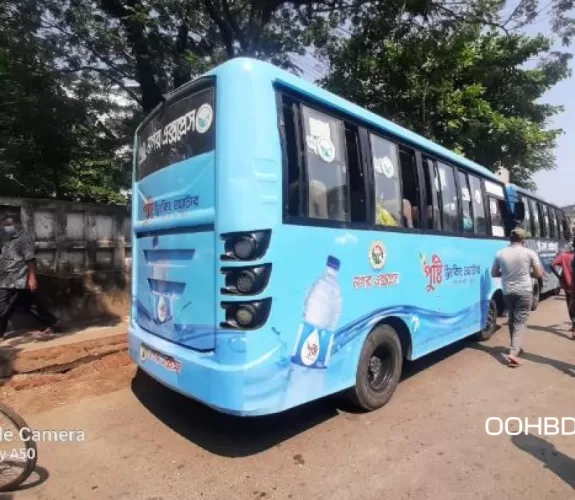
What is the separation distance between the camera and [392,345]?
425cm

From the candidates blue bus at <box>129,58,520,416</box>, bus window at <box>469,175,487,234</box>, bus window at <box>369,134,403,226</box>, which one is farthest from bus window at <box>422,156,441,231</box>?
bus window at <box>469,175,487,234</box>

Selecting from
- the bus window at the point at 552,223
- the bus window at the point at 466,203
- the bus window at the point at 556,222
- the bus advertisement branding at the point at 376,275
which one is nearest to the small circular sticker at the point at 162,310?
the bus advertisement branding at the point at 376,275

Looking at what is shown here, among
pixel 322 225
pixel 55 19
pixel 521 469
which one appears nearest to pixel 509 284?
pixel 521 469

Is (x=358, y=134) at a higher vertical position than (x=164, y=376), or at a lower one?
higher

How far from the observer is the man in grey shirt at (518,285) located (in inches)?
222

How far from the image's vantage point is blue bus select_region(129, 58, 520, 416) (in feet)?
9.70

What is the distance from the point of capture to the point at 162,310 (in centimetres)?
371

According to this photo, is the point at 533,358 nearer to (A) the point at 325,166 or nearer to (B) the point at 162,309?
(A) the point at 325,166

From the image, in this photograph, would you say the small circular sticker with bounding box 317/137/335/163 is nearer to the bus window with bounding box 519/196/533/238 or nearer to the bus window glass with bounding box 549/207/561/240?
the bus window with bounding box 519/196/533/238

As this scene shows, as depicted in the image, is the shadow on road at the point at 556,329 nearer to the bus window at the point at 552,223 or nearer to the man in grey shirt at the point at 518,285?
the man in grey shirt at the point at 518,285

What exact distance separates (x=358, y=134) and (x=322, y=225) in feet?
3.16

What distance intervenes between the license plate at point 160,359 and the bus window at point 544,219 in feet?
32.7

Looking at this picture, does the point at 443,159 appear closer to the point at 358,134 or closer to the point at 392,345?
the point at 358,134

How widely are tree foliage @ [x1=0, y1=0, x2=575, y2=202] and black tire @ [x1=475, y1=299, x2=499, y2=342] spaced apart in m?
5.28
